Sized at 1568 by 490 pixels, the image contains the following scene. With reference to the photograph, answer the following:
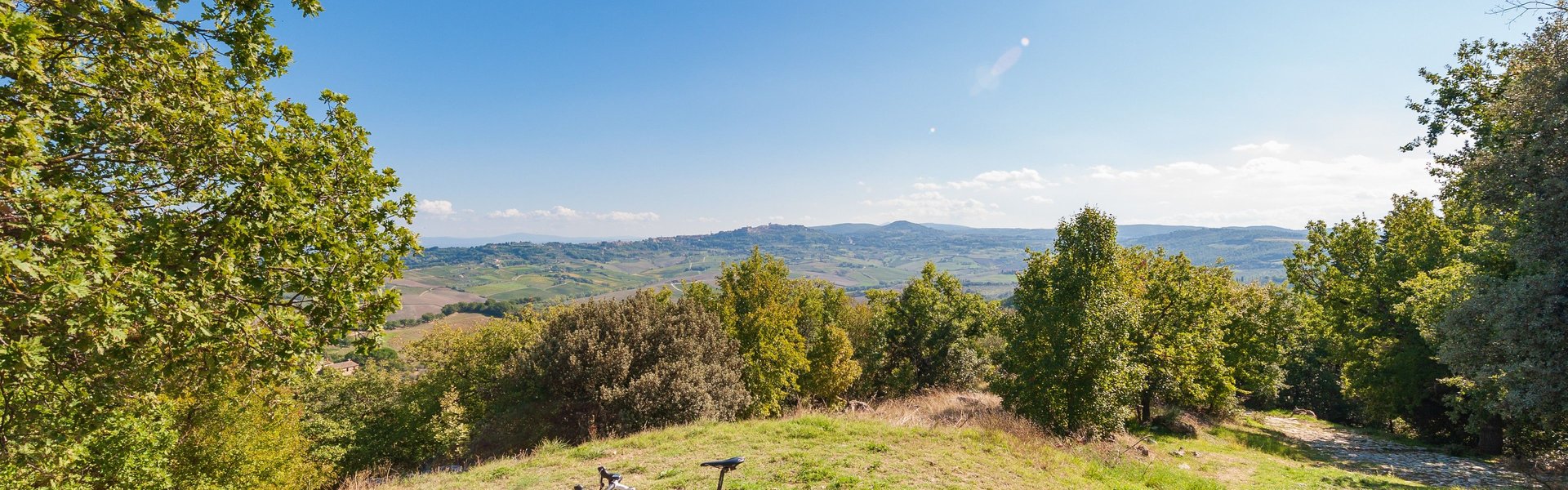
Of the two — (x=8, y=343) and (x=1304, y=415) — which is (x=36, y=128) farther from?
(x=1304, y=415)

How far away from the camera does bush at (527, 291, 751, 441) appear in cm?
1903

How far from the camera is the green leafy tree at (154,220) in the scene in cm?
514

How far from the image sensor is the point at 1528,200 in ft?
35.8

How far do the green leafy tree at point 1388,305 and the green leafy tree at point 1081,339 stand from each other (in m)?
14.0

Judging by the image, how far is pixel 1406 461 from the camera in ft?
63.0

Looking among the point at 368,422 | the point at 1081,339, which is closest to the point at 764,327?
the point at 1081,339

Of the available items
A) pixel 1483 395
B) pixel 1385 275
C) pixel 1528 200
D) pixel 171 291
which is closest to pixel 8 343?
pixel 171 291

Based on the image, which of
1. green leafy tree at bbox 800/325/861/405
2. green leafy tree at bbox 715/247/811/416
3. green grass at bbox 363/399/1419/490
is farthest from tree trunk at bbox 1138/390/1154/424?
green leafy tree at bbox 715/247/811/416

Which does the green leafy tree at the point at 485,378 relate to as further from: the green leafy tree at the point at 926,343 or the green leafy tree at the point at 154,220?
the green leafy tree at the point at 926,343

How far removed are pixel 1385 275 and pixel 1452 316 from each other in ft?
52.1

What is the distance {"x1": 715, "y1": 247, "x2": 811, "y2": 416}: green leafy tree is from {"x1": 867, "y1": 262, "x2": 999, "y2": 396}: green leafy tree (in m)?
6.01

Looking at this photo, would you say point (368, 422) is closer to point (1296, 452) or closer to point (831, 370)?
point (831, 370)

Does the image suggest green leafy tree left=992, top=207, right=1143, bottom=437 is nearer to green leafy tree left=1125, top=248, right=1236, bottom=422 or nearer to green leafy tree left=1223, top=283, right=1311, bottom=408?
green leafy tree left=1125, top=248, right=1236, bottom=422

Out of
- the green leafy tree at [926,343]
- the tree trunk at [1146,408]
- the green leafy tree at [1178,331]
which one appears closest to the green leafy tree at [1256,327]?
the green leafy tree at [1178,331]
